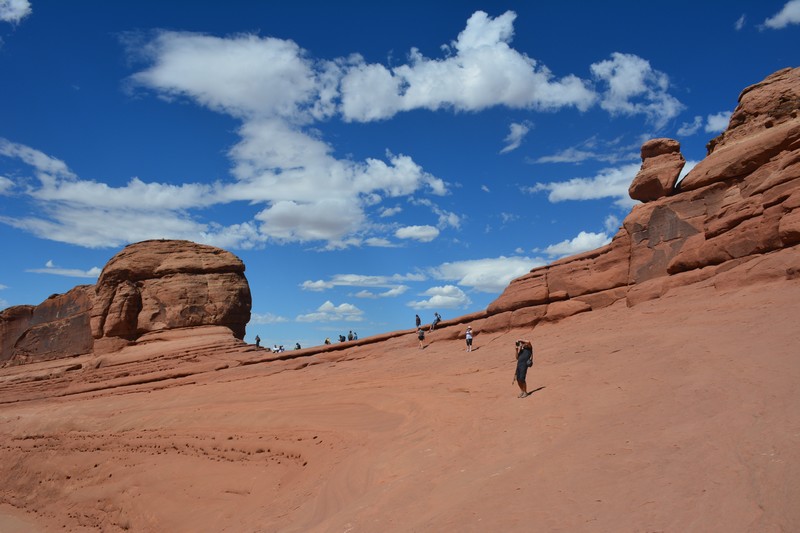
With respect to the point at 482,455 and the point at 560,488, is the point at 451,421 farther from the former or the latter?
the point at 560,488

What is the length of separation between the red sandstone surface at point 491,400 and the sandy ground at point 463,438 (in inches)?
2.3

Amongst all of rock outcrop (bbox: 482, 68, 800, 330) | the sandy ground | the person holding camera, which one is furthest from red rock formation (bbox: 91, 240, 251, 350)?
the person holding camera

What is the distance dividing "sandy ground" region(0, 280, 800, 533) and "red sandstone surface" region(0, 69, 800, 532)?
0.20 ft

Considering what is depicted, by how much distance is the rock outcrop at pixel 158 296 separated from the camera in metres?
34.2

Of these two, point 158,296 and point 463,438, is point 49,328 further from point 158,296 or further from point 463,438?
point 463,438

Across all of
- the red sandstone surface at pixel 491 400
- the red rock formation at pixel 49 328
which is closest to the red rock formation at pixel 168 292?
the red sandstone surface at pixel 491 400

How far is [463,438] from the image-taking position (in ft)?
36.4

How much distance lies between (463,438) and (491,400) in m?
2.87

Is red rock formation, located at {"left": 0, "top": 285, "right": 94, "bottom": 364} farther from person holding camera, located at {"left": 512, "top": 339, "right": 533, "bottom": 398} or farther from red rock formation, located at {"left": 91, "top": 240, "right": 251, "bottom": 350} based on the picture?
person holding camera, located at {"left": 512, "top": 339, "right": 533, "bottom": 398}

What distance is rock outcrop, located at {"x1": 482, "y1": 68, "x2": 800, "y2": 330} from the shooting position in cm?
1786

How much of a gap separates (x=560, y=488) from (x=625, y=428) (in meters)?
2.26

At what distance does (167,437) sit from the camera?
65.3ft

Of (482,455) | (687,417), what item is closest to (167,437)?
(482,455)

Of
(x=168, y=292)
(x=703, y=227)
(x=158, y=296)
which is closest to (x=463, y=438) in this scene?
(x=703, y=227)
